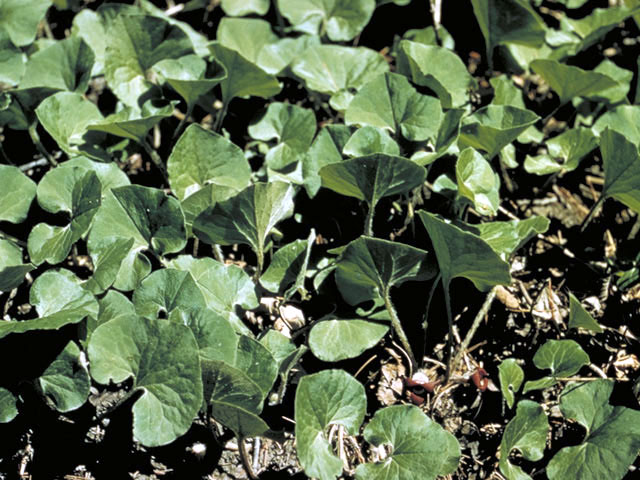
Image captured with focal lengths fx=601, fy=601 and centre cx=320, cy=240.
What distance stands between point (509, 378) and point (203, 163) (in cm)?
91

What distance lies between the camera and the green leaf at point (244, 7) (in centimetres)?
202

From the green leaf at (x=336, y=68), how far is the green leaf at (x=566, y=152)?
52 cm

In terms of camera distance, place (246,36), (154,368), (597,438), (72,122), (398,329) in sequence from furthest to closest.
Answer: (246,36), (72,122), (398,329), (597,438), (154,368)

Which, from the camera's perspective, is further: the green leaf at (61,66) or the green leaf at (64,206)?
the green leaf at (61,66)

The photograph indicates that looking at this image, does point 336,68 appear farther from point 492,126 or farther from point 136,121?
point 136,121

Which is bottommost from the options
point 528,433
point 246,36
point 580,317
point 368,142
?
point 528,433

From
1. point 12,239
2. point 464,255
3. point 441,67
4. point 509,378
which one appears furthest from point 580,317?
point 12,239

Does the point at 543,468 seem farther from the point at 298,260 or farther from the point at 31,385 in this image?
the point at 31,385

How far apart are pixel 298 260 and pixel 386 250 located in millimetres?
270

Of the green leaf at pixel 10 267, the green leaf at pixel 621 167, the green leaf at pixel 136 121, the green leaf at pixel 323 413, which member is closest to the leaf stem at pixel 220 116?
the green leaf at pixel 136 121

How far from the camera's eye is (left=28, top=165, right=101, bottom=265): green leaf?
4.59 feet

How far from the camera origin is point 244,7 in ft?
6.68

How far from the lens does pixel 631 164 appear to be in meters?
1.45

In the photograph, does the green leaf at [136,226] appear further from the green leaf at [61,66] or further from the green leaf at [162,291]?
the green leaf at [61,66]
